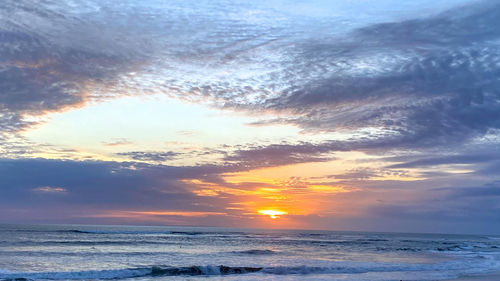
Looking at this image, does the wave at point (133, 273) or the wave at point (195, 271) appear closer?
the wave at point (133, 273)

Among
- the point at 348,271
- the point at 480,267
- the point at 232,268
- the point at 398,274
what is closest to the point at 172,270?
the point at 232,268

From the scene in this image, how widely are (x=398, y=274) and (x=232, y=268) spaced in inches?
454

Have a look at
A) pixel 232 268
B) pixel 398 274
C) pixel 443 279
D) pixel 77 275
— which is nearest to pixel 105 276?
pixel 77 275

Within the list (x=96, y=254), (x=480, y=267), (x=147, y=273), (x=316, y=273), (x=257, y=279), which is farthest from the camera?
(x=96, y=254)

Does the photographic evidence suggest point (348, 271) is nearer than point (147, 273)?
No

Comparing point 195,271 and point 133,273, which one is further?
point 195,271

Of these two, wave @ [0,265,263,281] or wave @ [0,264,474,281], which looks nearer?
wave @ [0,265,263,281]

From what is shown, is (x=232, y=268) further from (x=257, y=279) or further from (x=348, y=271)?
(x=348, y=271)

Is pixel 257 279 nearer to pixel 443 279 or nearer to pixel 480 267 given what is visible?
pixel 443 279

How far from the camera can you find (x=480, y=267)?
3481cm

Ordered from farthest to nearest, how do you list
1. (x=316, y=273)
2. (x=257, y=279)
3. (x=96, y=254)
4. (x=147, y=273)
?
(x=96, y=254) → (x=316, y=273) → (x=147, y=273) → (x=257, y=279)

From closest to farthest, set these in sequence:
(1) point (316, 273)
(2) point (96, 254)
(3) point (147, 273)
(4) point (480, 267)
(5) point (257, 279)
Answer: (5) point (257, 279), (3) point (147, 273), (1) point (316, 273), (4) point (480, 267), (2) point (96, 254)

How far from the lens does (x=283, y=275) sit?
28.2m

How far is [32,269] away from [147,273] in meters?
A: 7.90
